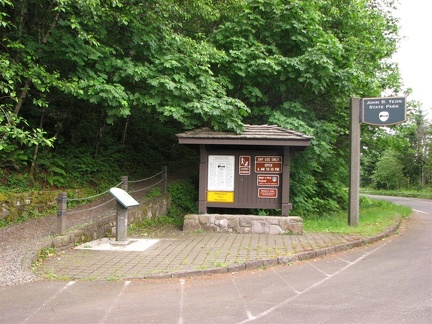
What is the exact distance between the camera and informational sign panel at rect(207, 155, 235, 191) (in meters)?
10.5

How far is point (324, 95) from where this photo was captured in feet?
45.7

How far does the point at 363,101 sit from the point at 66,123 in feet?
32.7

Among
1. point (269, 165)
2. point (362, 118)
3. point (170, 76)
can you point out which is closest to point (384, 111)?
point (362, 118)

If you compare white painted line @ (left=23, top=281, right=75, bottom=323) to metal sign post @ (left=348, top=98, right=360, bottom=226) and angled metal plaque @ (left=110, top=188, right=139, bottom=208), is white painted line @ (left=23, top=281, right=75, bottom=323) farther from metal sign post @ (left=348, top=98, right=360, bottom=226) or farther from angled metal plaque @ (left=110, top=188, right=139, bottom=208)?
metal sign post @ (left=348, top=98, right=360, bottom=226)

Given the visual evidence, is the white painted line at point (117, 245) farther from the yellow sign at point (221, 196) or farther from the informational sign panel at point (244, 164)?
the informational sign panel at point (244, 164)

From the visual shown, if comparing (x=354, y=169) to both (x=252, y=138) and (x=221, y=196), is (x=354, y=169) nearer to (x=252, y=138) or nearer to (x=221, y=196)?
(x=252, y=138)

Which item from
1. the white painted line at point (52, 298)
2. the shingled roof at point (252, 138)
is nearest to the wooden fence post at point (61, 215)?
the white painted line at point (52, 298)

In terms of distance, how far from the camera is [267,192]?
10430 mm

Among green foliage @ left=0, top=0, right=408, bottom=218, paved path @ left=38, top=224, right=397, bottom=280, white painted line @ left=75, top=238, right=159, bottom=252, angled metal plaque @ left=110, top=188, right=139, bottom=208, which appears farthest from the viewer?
green foliage @ left=0, top=0, right=408, bottom=218

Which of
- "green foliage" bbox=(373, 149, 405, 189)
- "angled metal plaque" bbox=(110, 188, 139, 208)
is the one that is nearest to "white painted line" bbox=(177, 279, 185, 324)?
"angled metal plaque" bbox=(110, 188, 139, 208)

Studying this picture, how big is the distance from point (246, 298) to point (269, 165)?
5.66 meters

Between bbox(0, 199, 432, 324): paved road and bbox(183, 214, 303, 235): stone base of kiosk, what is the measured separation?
111 inches

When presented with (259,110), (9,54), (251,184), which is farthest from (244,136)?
(9,54)

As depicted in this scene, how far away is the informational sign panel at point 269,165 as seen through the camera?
1045cm
